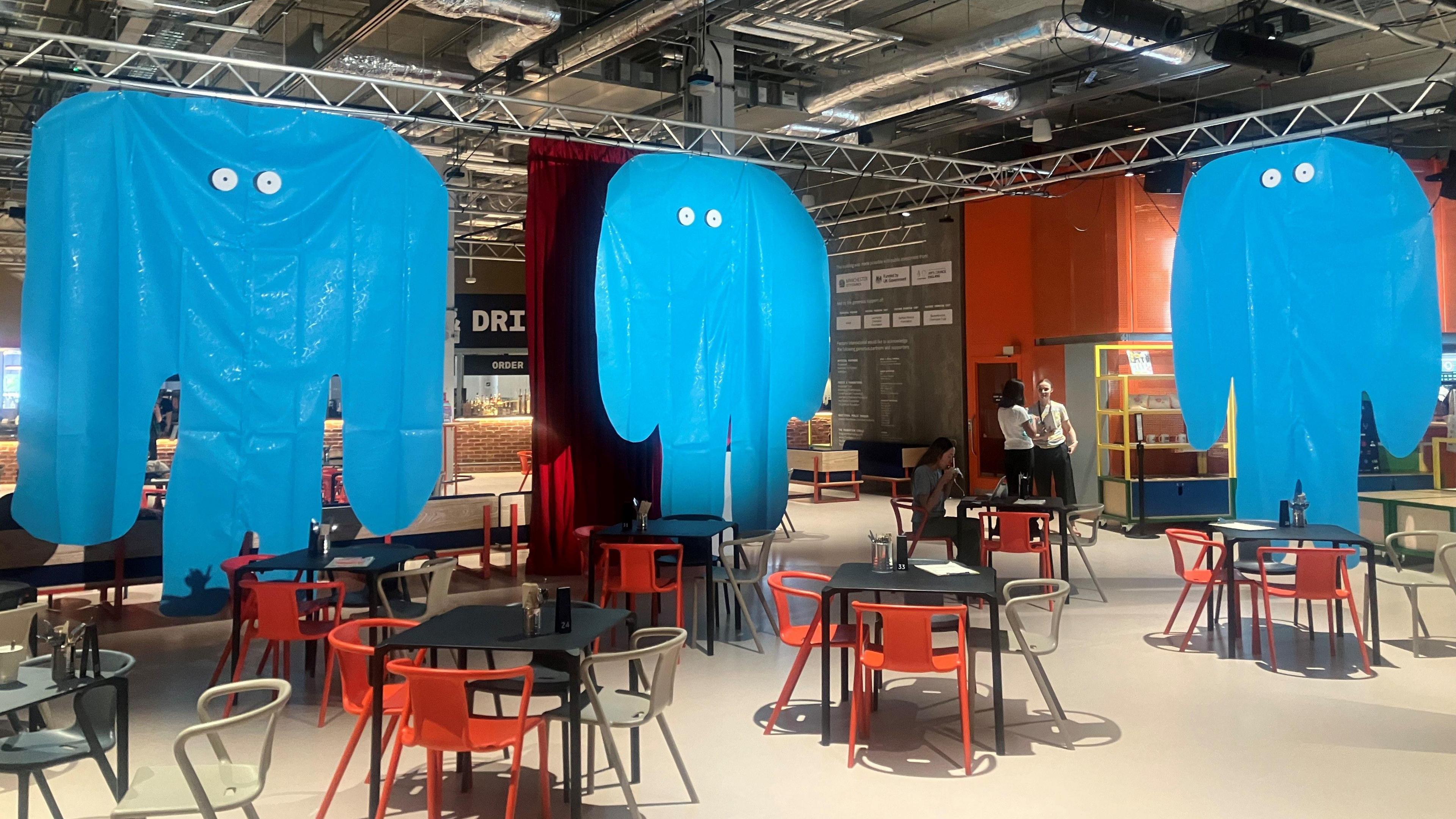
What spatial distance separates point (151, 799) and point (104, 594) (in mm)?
5138

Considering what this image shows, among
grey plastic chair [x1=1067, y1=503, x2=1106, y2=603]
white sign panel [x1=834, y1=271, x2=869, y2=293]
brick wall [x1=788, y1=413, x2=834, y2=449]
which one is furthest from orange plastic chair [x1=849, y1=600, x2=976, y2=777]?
brick wall [x1=788, y1=413, x2=834, y2=449]

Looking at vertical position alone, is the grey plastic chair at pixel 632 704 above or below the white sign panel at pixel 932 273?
below

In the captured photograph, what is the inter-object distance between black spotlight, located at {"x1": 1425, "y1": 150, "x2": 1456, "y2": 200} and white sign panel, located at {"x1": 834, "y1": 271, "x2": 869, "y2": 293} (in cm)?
715

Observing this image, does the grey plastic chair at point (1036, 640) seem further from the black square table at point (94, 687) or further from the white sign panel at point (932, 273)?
the white sign panel at point (932, 273)

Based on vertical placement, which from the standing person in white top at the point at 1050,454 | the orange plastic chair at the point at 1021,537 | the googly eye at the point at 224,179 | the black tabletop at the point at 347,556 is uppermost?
the googly eye at the point at 224,179

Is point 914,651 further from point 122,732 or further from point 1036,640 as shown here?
point 122,732

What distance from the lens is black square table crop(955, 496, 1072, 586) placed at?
25.1ft

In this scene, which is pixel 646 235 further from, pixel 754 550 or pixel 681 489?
pixel 754 550

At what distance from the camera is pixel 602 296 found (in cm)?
796

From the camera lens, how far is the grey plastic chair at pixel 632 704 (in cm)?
373

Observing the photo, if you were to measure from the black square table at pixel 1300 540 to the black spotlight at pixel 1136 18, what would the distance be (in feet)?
10.2

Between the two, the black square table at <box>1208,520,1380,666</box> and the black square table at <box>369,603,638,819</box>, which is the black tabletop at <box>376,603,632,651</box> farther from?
the black square table at <box>1208,520,1380,666</box>

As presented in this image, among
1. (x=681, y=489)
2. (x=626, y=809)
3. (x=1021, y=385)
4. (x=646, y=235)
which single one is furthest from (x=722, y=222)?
(x=626, y=809)

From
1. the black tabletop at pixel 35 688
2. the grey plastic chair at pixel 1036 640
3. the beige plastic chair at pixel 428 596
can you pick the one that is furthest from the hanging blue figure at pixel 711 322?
the black tabletop at pixel 35 688
